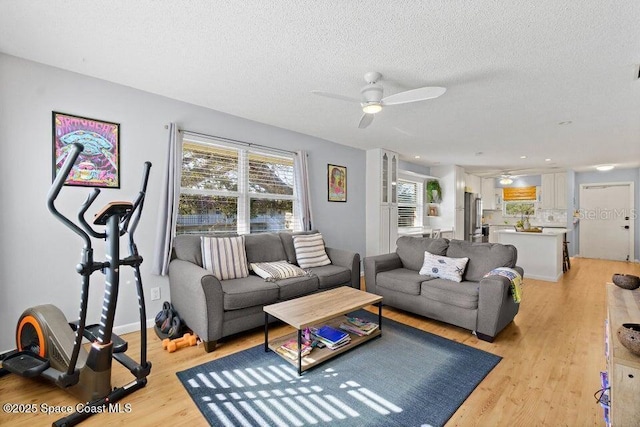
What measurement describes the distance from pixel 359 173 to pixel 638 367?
4.49 meters

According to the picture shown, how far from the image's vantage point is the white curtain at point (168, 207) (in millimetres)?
3012

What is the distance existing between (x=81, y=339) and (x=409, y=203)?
6.31m

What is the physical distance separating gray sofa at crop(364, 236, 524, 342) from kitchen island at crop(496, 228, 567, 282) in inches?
104

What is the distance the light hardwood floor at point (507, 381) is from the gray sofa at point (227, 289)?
0.23 metres

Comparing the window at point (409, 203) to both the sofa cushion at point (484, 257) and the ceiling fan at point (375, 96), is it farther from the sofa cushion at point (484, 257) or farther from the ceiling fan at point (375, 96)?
the ceiling fan at point (375, 96)

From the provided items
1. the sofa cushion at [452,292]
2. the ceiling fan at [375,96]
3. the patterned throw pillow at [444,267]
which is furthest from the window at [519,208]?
the ceiling fan at [375,96]

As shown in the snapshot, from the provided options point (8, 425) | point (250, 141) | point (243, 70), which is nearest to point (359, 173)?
point (250, 141)

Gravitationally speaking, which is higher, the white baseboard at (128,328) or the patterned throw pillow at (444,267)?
the patterned throw pillow at (444,267)

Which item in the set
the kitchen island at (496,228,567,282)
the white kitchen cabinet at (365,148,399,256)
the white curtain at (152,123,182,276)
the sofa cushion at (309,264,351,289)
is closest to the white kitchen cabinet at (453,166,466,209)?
the kitchen island at (496,228,567,282)

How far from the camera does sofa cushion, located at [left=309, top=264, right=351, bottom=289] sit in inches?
133

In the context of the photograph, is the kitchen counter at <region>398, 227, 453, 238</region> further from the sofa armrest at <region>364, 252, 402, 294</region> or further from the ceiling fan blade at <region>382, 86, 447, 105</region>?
the ceiling fan blade at <region>382, 86, 447, 105</region>

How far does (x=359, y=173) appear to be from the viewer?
536 centimetres

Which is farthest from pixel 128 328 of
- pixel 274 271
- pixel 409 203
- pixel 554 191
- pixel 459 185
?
pixel 554 191

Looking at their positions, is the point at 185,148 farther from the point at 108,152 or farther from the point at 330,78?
the point at 330,78
